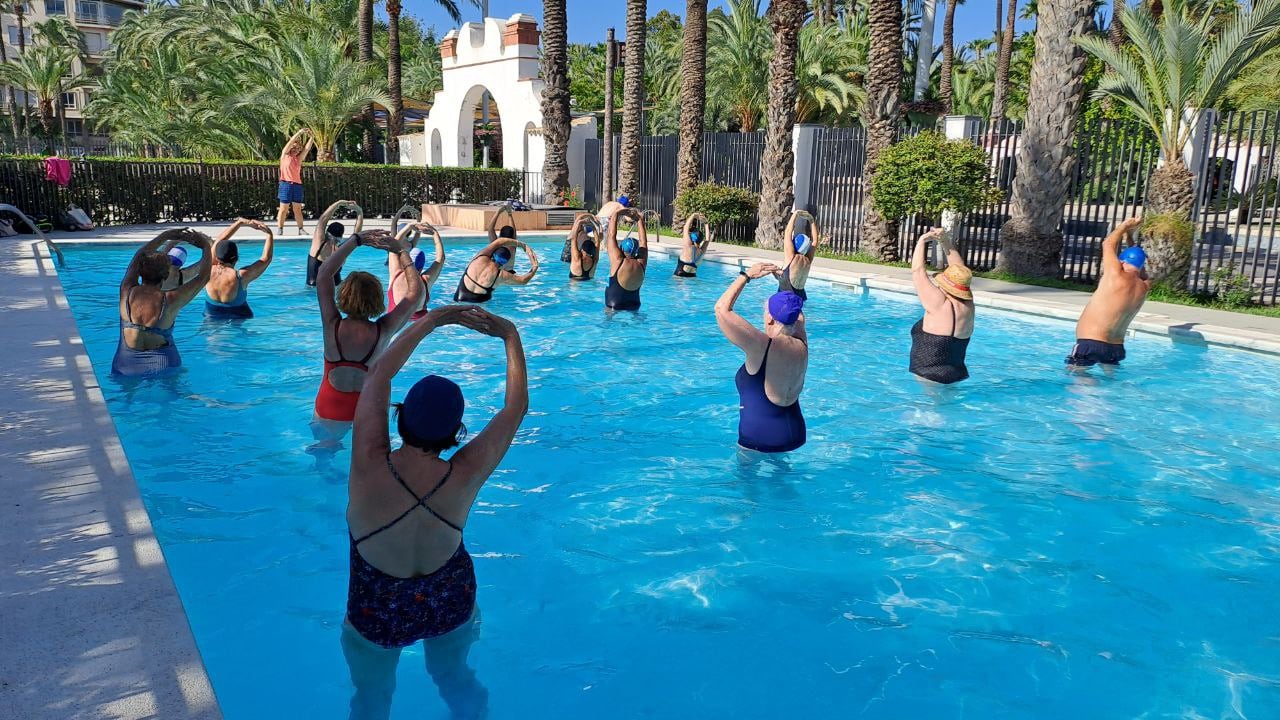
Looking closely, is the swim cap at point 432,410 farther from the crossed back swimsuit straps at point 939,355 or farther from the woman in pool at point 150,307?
the crossed back swimsuit straps at point 939,355

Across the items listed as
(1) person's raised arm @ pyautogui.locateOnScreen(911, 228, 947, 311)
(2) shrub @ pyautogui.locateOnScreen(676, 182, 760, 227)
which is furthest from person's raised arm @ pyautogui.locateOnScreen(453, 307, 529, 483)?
(2) shrub @ pyautogui.locateOnScreen(676, 182, 760, 227)

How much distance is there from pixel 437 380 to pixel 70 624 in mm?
1772

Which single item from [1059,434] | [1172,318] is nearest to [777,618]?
[1059,434]

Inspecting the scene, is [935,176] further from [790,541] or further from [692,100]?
[790,541]

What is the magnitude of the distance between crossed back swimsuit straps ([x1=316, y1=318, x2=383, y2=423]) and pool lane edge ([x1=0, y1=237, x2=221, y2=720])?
1308 mm

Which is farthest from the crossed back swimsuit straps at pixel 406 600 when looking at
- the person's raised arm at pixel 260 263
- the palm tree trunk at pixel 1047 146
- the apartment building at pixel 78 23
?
the apartment building at pixel 78 23

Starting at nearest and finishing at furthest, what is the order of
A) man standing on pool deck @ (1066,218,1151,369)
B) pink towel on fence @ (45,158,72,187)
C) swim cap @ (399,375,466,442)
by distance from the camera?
swim cap @ (399,375,466,442) → man standing on pool deck @ (1066,218,1151,369) → pink towel on fence @ (45,158,72,187)

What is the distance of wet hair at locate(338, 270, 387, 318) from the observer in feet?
18.7

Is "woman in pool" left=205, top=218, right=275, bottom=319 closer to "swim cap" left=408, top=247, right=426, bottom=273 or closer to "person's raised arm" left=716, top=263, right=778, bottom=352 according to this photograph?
"swim cap" left=408, top=247, right=426, bottom=273

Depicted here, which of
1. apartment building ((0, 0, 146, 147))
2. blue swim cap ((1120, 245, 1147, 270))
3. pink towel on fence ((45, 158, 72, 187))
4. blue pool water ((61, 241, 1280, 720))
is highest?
apartment building ((0, 0, 146, 147))

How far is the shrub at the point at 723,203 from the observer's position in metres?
21.5

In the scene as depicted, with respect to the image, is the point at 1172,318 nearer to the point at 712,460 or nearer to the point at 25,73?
the point at 712,460

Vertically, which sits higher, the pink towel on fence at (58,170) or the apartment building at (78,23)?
the apartment building at (78,23)

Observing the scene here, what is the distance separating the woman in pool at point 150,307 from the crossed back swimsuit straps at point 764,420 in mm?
4615
